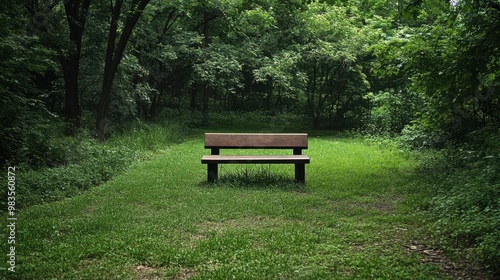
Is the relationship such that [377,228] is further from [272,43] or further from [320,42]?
[272,43]

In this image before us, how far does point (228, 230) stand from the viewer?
5078 mm

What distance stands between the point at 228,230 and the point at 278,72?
12.8m

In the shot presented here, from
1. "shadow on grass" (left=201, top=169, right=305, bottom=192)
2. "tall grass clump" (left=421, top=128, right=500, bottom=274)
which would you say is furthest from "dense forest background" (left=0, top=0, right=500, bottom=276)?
"shadow on grass" (left=201, top=169, right=305, bottom=192)

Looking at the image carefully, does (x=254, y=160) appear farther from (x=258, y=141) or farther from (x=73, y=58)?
(x=73, y=58)

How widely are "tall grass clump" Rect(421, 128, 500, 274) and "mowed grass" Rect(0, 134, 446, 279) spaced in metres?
0.45

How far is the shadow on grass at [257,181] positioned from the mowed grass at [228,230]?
0.07 feet

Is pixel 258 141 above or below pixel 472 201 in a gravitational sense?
above

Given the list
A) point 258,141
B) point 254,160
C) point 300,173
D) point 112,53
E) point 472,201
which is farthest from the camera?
point 112,53

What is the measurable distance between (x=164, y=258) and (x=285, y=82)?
14.1 metres

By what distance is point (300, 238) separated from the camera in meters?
4.74

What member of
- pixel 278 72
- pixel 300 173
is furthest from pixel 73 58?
pixel 278 72

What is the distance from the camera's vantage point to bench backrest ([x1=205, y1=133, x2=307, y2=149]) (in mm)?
8648

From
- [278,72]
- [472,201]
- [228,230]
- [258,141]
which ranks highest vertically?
[278,72]

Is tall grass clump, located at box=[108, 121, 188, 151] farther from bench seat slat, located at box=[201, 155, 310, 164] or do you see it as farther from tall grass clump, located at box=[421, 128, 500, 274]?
tall grass clump, located at box=[421, 128, 500, 274]
